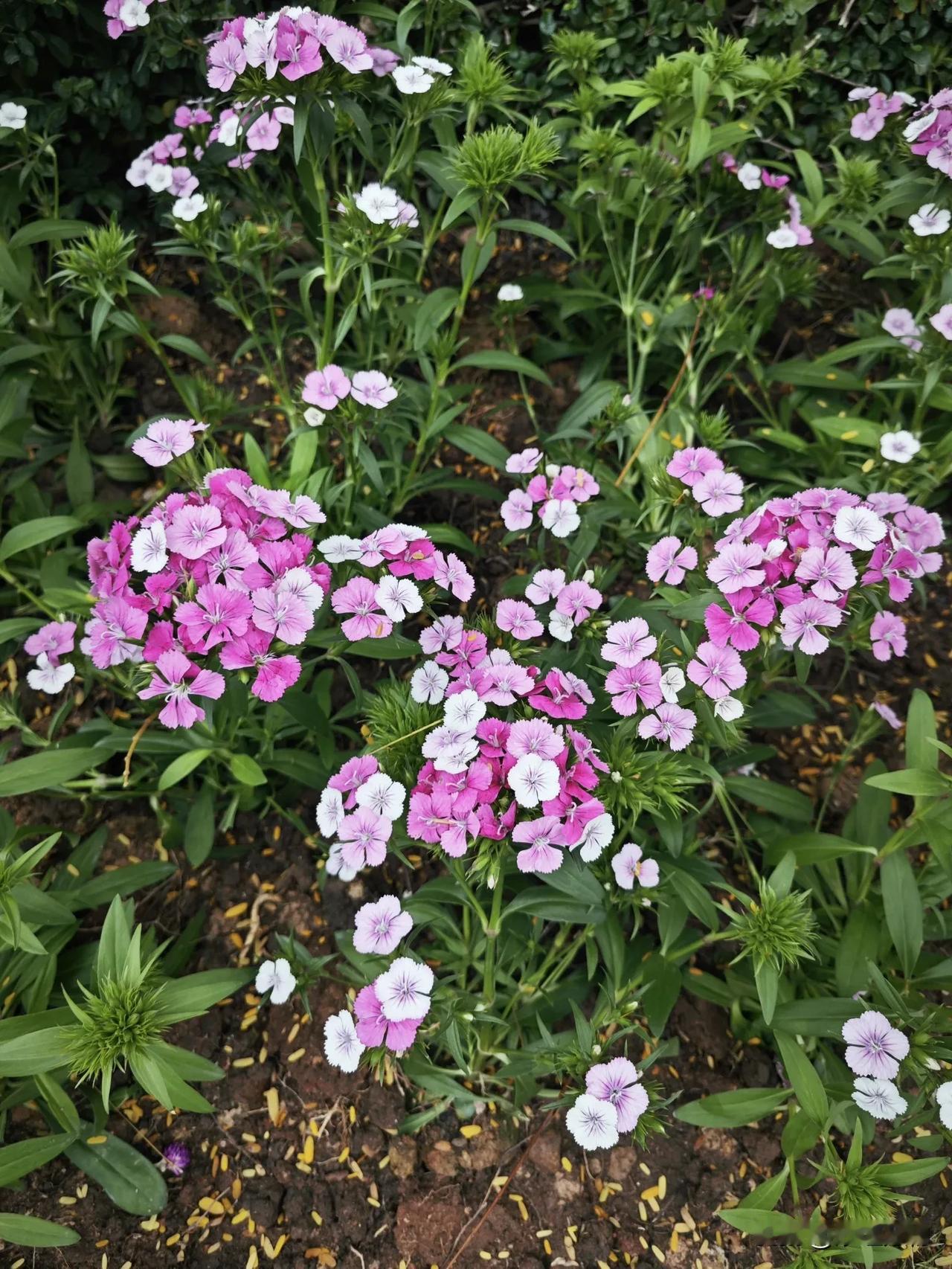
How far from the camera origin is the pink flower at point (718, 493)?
212 centimetres

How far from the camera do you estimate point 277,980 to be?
2.01 meters

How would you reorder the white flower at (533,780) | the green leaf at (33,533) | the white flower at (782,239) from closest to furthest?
the white flower at (533,780), the green leaf at (33,533), the white flower at (782,239)

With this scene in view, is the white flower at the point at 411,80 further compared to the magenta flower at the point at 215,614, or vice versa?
the white flower at the point at 411,80

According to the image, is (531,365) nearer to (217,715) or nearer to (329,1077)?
(217,715)

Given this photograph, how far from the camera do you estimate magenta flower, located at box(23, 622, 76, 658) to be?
7.82 feet

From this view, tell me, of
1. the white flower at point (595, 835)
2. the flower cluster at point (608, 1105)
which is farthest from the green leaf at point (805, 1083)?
the white flower at point (595, 835)

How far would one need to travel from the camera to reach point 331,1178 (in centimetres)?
213

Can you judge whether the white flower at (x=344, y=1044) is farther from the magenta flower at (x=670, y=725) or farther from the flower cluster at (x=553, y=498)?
the flower cluster at (x=553, y=498)

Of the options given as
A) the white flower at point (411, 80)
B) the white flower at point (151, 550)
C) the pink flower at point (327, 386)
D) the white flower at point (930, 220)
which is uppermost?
the white flower at point (411, 80)

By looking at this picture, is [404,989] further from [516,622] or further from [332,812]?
[516,622]

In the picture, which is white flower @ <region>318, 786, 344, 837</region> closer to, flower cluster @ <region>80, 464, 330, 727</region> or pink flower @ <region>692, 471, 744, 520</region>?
flower cluster @ <region>80, 464, 330, 727</region>

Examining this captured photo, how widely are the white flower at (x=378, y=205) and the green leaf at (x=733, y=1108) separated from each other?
213 centimetres

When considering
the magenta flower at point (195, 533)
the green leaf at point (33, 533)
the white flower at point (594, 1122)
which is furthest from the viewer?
the green leaf at point (33, 533)

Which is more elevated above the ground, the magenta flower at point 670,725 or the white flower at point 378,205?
the white flower at point 378,205
